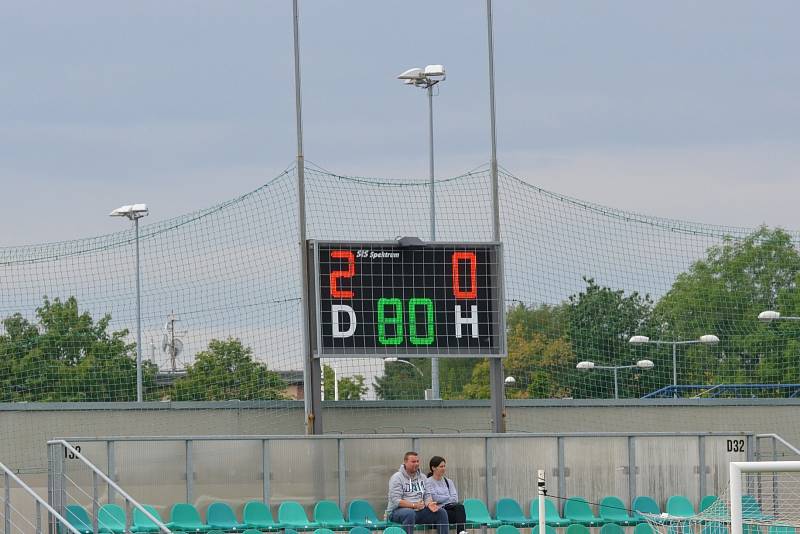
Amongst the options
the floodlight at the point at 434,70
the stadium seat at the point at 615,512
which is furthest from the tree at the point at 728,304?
the stadium seat at the point at 615,512

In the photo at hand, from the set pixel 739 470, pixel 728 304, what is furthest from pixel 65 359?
pixel 728 304

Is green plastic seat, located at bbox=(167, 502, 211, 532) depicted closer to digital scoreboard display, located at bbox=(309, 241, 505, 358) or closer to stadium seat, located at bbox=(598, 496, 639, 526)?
digital scoreboard display, located at bbox=(309, 241, 505, 358)

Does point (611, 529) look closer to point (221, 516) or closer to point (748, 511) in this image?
point (748, 511)

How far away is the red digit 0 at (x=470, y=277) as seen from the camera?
682 inches

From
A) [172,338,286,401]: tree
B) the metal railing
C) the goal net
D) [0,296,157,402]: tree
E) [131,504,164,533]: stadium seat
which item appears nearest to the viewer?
the metal railing

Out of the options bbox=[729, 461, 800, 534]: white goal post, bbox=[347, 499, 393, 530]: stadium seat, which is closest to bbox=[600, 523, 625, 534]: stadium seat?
bbox=[347, 499, 393, 530]: stadium seat

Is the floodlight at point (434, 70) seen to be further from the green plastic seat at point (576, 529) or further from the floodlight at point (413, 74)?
the green plastic seat at point (576, 529)

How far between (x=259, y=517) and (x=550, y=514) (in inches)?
140

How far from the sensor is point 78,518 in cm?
1466

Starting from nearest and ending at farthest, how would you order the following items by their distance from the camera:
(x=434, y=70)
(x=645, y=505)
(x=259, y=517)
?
(x=259, y=517) < (x=645, y=505) < (x=434, y=70)

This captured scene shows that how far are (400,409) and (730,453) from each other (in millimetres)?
4389

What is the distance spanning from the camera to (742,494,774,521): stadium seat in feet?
54.4

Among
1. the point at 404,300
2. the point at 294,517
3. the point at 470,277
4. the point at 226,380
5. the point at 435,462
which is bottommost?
the point at 294,517

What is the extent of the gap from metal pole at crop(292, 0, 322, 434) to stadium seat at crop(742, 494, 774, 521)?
511cm
